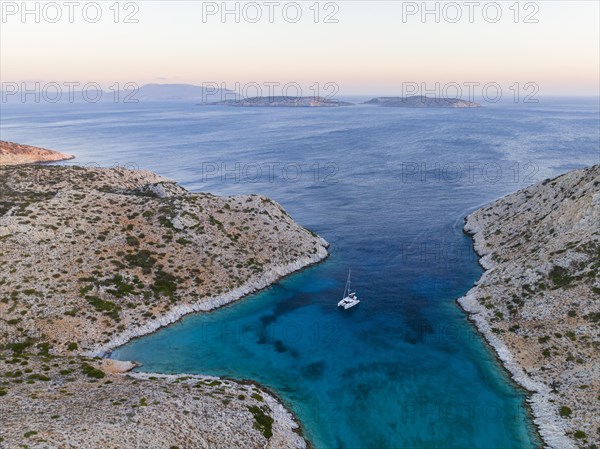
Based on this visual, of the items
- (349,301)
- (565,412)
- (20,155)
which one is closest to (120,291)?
(349,301)

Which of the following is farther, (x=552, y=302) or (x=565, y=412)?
(x=552, y=302)

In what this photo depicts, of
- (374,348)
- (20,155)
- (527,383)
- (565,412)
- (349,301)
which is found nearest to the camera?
(565,412)

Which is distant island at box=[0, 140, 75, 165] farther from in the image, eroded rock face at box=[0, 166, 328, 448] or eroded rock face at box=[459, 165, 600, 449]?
eroded rock face at box=[459, 165, 600, 449]

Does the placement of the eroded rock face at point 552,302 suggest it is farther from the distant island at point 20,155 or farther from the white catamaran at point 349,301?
the distant island at point 20,155

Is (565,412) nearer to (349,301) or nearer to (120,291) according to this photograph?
(349,301)

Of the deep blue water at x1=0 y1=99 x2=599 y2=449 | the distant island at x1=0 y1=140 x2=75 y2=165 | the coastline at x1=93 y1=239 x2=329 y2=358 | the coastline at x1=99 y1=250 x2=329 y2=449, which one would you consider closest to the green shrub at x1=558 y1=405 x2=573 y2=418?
the deep blue water at x1=0 y1=99 x2=599 y2=449

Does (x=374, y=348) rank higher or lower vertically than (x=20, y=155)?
lower

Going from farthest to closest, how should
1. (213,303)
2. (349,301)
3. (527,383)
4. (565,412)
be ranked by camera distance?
(349,301)
(213,303)
(527,383)
(565,412)
